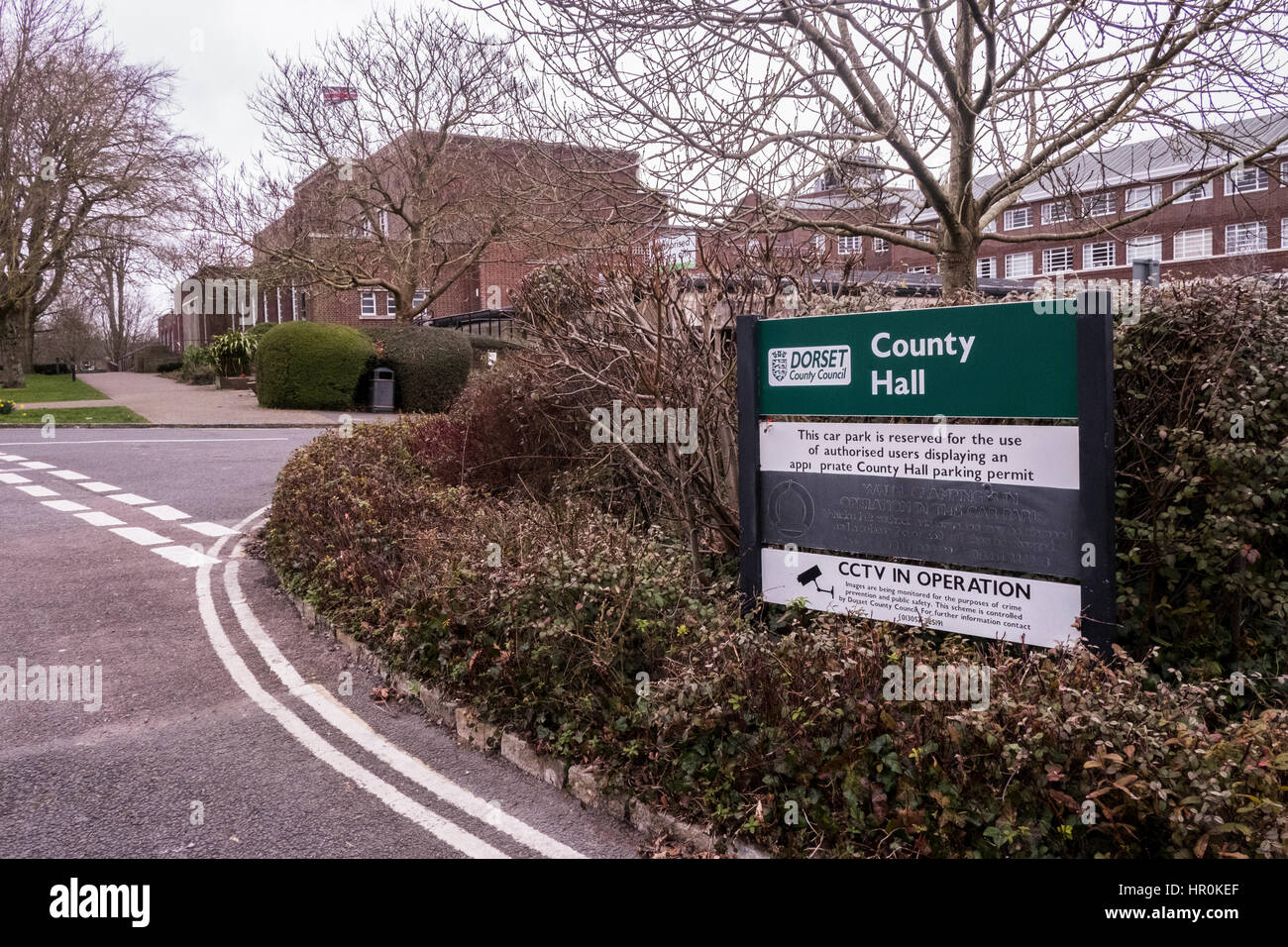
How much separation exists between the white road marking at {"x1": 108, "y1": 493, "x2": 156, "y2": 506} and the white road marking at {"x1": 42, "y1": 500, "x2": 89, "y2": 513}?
518 millimetres

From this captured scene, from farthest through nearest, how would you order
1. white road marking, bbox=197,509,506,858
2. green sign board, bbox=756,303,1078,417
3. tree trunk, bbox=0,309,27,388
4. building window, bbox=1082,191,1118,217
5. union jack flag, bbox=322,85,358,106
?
tree trunk, bbox=0,309,27,388 < union jack flag, bbox=322,85,358,106 < building window, bbox=1082,191,1118,217 < green sign board, bbox=756,303,1078,417 < white road marking, bbox=197,509,506,858

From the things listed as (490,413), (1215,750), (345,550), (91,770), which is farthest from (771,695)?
(490,413)

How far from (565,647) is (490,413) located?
523 cm

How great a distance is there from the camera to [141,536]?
10672mm

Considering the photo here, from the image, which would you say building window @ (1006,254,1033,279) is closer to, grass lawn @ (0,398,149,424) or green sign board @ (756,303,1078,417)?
grass lawn @ (0,398,149,424)

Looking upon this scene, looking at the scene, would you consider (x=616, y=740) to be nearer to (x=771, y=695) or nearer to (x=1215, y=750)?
(x=771, y=695)

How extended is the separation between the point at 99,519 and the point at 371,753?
8.09m

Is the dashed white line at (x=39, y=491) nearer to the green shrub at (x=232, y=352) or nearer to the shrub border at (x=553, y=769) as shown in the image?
the shrub border at (x=553, y=769)

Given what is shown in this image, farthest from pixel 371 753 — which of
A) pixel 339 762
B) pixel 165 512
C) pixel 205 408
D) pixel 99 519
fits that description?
pixel 205 408

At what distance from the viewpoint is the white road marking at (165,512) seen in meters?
11.8

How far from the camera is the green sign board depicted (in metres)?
4.77

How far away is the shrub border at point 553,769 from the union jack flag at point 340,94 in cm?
2729

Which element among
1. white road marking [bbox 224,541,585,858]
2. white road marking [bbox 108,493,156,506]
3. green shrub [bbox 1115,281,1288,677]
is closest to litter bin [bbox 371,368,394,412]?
white road marking [bbox 108,493,156,506]

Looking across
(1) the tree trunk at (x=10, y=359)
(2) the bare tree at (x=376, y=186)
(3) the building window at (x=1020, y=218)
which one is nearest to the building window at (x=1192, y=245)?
(3) the building window at (x=1020, y=218)
